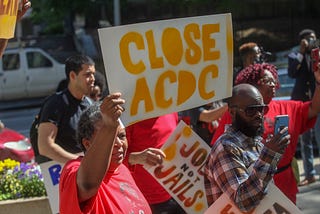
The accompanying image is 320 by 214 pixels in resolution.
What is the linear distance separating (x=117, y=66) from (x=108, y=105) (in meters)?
0.47

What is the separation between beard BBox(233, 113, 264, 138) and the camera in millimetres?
3346

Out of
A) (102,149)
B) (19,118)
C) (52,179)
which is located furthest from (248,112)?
(19,118)

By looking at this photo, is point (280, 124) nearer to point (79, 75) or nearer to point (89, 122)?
point (89, 122)

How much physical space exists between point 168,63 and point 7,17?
821mm

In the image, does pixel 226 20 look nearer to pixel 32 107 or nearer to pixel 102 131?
pixel 102 131

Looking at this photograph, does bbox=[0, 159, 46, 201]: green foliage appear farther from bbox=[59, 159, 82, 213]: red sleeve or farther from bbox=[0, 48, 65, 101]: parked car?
bbox=[0, 48, 65, 101]: parked car

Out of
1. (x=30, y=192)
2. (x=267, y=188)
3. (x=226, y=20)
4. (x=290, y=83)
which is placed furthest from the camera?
(x=290, y=83)

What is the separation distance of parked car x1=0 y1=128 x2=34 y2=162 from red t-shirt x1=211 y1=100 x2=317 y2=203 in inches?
229

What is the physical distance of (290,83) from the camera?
9734 millimetres

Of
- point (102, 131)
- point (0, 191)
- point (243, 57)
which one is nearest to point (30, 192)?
point (0, 191)

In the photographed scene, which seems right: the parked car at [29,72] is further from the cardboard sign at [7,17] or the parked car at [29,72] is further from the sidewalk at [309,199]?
the cardboard sign at [7,17]

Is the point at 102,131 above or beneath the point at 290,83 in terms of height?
above

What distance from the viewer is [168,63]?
337cm

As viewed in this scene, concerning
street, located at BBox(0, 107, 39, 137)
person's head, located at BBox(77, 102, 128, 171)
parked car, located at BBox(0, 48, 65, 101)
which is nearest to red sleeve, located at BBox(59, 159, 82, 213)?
person's head, located at BBox(77, 102, 128, 171)
